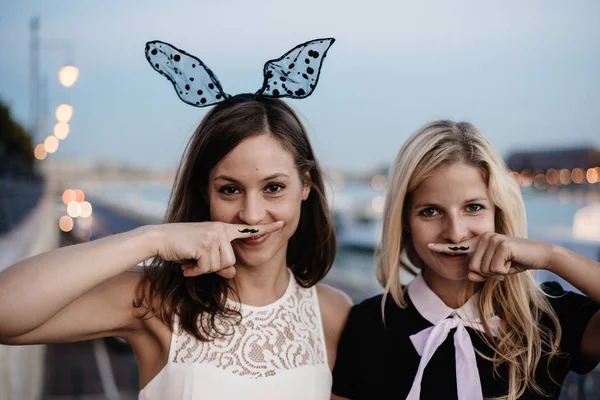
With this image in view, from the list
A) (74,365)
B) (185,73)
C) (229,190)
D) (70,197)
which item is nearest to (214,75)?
(185,73)

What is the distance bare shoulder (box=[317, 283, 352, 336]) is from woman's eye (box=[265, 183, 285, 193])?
1.90ft

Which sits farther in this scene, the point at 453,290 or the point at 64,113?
the point at 64,113

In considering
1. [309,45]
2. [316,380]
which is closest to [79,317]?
[316,380]

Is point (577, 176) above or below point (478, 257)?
above

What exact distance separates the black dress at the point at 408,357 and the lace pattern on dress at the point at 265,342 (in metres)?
0.12

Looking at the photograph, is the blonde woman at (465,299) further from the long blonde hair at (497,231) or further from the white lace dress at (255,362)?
the white lace dress at (255,362)

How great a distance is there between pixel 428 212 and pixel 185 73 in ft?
2.97

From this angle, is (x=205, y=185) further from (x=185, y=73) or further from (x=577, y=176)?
(x=577, y=176)

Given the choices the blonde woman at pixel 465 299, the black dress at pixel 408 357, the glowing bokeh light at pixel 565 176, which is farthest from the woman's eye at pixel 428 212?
the glowing bokeh light at pixel 565 176

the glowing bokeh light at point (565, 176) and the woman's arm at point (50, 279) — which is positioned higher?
the glowing bokeh light at point (565, 176)

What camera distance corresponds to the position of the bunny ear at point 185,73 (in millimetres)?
2137

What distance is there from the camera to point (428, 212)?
211 centimetres

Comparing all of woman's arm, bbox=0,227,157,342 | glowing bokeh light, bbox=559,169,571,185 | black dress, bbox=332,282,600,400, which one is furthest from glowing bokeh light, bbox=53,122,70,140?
woman's arm, bbox=0,227,157,342

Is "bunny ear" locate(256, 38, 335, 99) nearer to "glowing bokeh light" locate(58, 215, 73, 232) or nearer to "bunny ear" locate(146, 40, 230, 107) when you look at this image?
"bunny ear" locate(146, 40, 230, 107)
